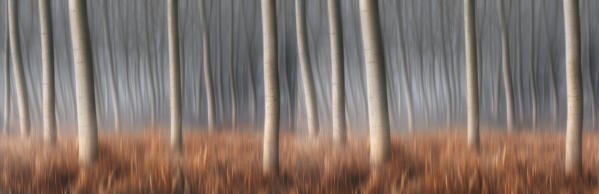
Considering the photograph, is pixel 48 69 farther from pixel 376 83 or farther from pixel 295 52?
pixel 295 52

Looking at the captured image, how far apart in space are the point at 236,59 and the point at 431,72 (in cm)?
649

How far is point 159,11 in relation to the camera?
51.2 feet

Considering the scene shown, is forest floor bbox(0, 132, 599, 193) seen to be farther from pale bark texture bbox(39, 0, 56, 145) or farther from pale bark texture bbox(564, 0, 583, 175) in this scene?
pale bark texture bbox(39, 0, 56, 145)

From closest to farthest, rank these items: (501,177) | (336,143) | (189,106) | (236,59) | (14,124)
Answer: (501,177) < (336,143) < (14,124) < (236,59) < (189,106)

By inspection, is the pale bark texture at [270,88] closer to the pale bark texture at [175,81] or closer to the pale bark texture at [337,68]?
the pale bark texture at [175,81]

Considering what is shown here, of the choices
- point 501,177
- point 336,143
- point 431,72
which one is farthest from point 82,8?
point 431,72

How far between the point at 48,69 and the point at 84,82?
5.66 feet

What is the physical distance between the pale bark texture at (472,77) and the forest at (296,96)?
0.03 metres

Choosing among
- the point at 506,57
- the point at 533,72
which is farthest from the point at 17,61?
the point at 533,72

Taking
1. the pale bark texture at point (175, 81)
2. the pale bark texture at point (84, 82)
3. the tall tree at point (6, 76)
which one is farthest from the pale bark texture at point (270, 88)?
the tall tree at point (6, 76)

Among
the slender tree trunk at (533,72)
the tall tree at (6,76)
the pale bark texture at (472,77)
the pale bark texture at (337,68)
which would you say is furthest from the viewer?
the slender tree trunk at (533,72)

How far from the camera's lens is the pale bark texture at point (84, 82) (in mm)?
5930

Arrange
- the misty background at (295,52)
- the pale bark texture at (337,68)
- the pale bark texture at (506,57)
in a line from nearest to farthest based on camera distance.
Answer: the pale bark texture at (337,68) < the pale bark texture at (506,57) < the misty background at (295,52)

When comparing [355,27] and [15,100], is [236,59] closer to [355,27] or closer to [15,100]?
[355,27]
